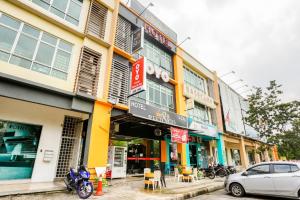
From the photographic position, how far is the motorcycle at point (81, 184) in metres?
7.01

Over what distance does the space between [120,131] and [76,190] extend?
18.4ft

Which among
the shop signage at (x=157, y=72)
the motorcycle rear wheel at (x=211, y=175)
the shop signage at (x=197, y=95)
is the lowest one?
the motorcycle rear wheel at (x=211, y=175)

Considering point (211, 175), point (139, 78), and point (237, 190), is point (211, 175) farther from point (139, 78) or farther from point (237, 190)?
point (139, 78)

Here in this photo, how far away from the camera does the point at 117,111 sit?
10836mm

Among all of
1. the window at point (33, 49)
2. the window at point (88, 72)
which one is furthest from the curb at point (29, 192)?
the window at point (33, 49)

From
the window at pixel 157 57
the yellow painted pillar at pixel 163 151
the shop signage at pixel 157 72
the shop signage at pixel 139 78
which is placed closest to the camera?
the shop signage at pixel 139 78

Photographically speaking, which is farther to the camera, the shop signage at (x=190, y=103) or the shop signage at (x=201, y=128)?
the shop signage at (x=190, y=103)

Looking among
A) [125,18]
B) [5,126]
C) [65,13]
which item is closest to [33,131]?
[5,126]

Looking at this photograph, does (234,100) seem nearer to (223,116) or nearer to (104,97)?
(223,116)

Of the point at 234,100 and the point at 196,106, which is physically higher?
the point at 234,100

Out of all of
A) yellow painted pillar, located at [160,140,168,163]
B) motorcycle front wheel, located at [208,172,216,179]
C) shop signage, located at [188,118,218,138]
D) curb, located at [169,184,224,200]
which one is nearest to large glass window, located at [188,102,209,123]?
shop signage, located at [188,118,218,138]

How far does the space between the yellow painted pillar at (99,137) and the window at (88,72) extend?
3.16 ft

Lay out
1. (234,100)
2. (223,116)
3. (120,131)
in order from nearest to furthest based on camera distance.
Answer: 1. (120,131)
2. (223,116)
3. (234,100)

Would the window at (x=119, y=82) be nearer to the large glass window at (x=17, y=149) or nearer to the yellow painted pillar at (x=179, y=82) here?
the large glass window at (x=17, y=149)
